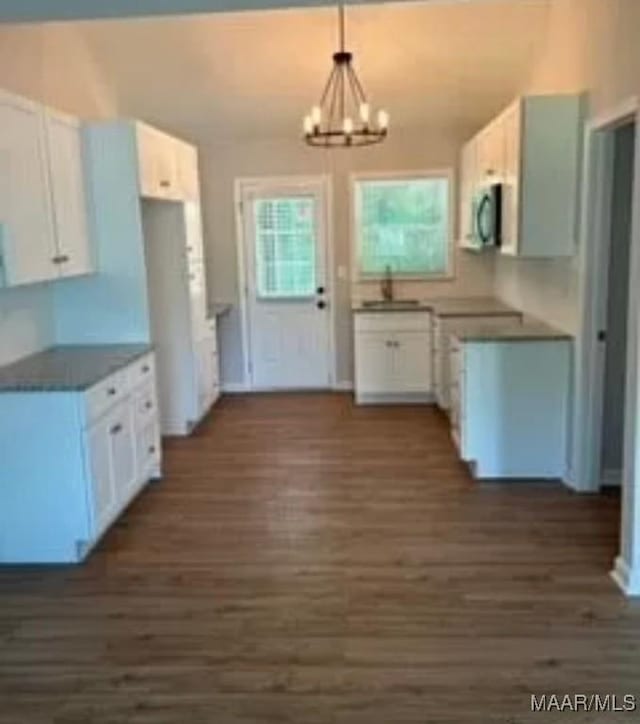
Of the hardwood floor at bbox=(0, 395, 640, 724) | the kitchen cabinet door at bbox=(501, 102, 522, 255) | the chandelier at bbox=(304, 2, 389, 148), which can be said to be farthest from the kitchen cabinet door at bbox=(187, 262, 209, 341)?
the kitchen cabinet door at bbox=(501, 102, 522, 255)

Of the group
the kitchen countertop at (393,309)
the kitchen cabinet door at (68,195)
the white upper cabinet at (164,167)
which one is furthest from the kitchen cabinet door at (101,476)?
the kitchen countertop at (393,309)

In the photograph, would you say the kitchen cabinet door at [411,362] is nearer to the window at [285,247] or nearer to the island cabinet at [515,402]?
the window at [285,247]

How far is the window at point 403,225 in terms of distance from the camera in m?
7.23

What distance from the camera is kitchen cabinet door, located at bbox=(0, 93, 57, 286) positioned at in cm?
360

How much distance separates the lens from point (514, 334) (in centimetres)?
465

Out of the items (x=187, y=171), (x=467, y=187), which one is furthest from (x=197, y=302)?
(x=467, y=187)

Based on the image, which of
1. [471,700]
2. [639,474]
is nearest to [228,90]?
[639,474]

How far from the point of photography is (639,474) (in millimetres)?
3109

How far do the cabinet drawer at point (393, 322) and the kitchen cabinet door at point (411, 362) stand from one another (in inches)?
2.2

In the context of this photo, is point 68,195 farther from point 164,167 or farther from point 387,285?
point 387,285

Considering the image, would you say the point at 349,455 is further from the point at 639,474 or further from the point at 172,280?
the point at 639,474

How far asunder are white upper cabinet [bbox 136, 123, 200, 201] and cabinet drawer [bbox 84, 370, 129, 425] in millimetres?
1353

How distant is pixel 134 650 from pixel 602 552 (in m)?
2.25

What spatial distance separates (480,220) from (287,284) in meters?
2.56
